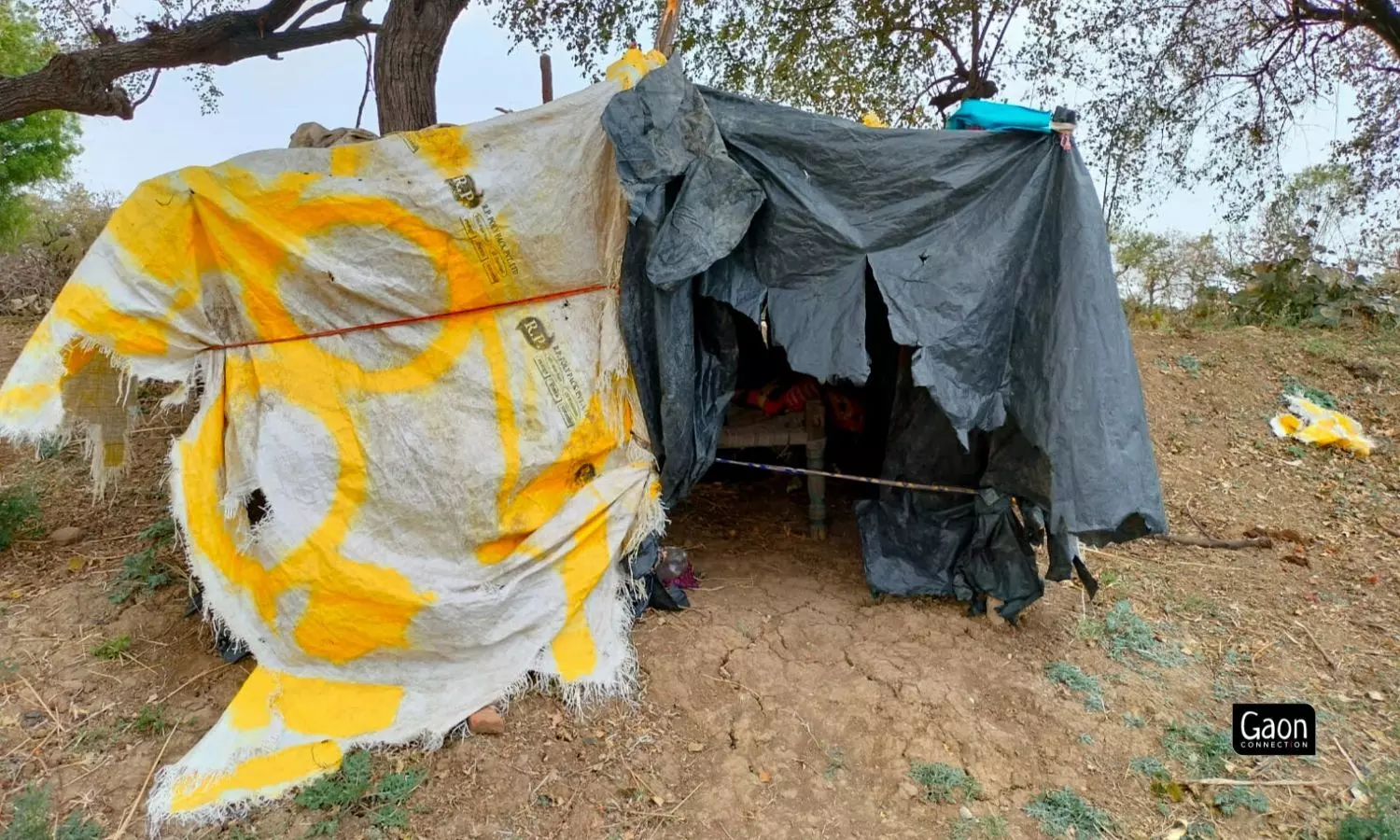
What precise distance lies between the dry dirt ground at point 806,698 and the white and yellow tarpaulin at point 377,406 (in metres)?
0.25

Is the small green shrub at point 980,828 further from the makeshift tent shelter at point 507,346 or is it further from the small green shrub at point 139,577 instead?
the small green shrub at point 139,577

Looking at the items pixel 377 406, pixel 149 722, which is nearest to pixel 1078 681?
pixel 377 406

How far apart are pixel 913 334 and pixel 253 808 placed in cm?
258

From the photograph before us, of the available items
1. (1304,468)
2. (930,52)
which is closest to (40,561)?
(1304,468)

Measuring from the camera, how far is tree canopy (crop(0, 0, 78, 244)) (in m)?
11.7

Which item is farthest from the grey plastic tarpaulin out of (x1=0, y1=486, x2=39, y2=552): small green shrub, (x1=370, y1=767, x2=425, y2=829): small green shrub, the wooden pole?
(x1=0, y1=486, x2=39, y2=552): small green shrub

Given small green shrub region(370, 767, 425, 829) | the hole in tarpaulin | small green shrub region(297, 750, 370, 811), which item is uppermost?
the hole in tarpaulin

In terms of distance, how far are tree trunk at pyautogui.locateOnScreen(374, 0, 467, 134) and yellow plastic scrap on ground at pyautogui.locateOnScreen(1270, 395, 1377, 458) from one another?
613 centimetres

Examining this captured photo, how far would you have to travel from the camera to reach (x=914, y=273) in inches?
114

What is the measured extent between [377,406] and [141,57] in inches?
176

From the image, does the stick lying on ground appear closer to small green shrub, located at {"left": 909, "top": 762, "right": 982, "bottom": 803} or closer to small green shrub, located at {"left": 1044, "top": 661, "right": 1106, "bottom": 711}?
small green shrub, located at {"left": 1044, "top": 661, "right": 1106, "bottom": 711}

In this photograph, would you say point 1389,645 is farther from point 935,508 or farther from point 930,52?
point 930,52

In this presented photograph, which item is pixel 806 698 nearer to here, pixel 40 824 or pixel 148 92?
pixel 40 824

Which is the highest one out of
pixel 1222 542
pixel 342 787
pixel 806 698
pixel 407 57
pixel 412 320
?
pixel 407 57
